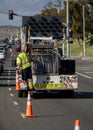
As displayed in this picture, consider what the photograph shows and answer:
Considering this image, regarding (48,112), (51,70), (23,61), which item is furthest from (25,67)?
(48,112)

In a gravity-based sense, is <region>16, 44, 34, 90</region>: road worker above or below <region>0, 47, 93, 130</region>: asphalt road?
above

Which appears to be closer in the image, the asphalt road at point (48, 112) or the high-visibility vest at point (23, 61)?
the asphalt road at point (48, 112)

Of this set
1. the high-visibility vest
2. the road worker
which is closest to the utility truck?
the road worker

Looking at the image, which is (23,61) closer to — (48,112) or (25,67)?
(25,67)

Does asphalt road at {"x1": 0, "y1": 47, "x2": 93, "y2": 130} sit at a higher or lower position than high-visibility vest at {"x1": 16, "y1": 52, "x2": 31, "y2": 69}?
lower

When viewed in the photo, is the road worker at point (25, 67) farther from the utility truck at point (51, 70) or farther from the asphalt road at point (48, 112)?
the asphalt road at point (48, 112)

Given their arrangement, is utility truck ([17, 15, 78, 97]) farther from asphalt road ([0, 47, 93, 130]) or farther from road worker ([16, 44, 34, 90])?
asphalt road ([0, 47, 93, 130])

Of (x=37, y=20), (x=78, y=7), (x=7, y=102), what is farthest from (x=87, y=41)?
(x=7, y=102)

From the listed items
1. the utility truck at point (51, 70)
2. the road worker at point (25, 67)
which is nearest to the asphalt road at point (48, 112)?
the utility truck at point (51, 70)

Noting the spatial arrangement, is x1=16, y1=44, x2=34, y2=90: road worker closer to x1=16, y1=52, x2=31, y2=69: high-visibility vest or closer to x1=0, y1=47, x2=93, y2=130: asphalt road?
x1=16, y1=52, x2=31, y2=69: high-visibility vest

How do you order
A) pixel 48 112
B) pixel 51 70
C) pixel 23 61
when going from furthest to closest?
pixel 51 70 → pixel 23 61 → pixel 48 112

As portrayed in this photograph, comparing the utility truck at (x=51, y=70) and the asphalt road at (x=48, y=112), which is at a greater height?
the utility truck at (x=51, y=70)

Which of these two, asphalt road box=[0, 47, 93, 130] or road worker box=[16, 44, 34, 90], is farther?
road worker box=[16, 44, 34, 90]

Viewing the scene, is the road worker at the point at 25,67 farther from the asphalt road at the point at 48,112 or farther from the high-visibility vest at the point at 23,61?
the asphalt road at the point at 48,112
